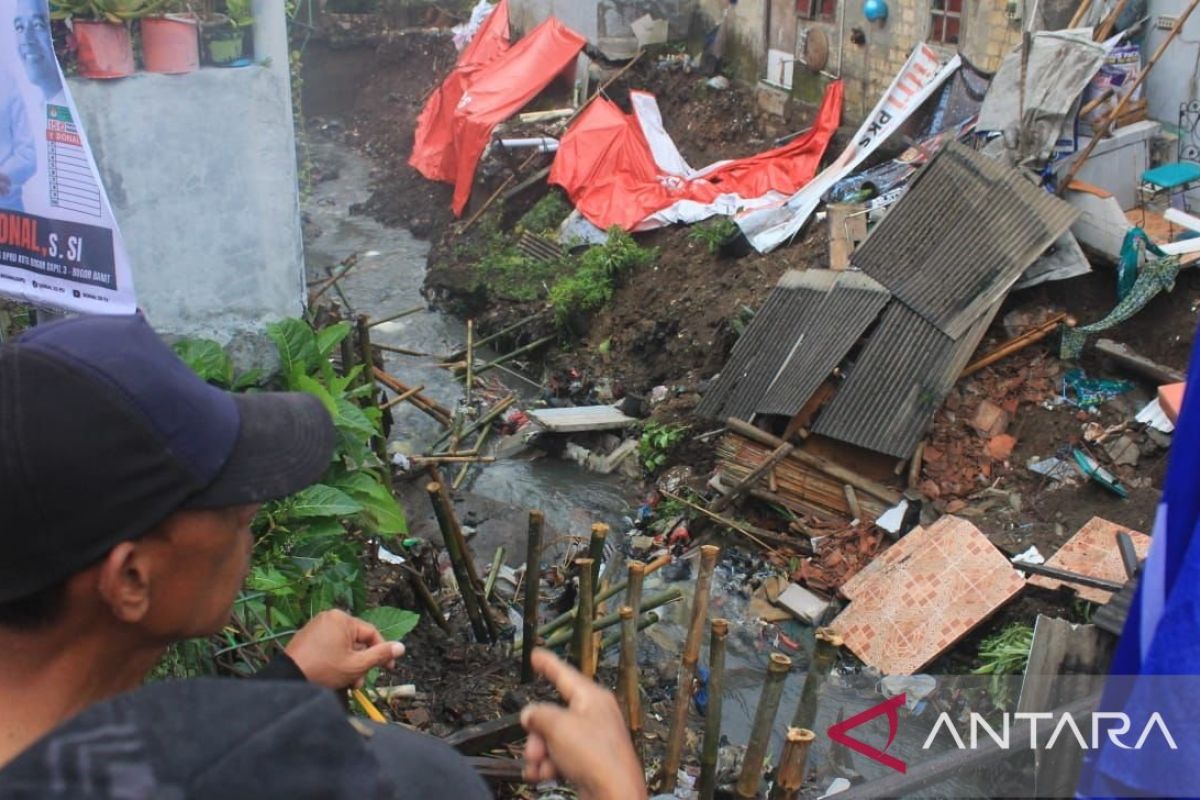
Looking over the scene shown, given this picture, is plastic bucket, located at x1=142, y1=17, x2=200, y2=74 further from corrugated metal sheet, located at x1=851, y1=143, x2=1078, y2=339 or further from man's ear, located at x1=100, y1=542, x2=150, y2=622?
corrugated metal sheet, located at x1=851, y1=143, x2=1078, y2=339

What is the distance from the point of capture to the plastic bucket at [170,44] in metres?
4.41

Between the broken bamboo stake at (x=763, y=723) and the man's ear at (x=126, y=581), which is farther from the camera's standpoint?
the broken bamboo stake at (x=763, y=723)

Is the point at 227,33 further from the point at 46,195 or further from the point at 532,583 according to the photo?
the point at 532,583

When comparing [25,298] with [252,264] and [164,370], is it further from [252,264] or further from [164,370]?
[164,370]

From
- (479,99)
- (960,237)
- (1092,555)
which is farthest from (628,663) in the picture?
(479,99)

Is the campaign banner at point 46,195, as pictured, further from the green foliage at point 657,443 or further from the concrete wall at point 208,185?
the green foliage at point 657,443

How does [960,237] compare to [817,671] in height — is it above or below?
above

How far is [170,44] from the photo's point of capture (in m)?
4.46

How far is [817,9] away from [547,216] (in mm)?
3829

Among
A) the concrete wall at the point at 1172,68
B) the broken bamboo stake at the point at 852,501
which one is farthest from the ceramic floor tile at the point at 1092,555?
the concrete wall at the point at 1172,68

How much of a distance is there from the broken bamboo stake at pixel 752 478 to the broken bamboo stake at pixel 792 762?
15.2 ft

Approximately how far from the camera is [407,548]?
5855mm

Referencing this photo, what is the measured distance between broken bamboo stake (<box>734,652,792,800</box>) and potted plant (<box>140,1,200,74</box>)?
3.31m

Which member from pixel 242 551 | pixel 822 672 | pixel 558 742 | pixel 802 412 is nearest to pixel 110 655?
pixel 242 551
